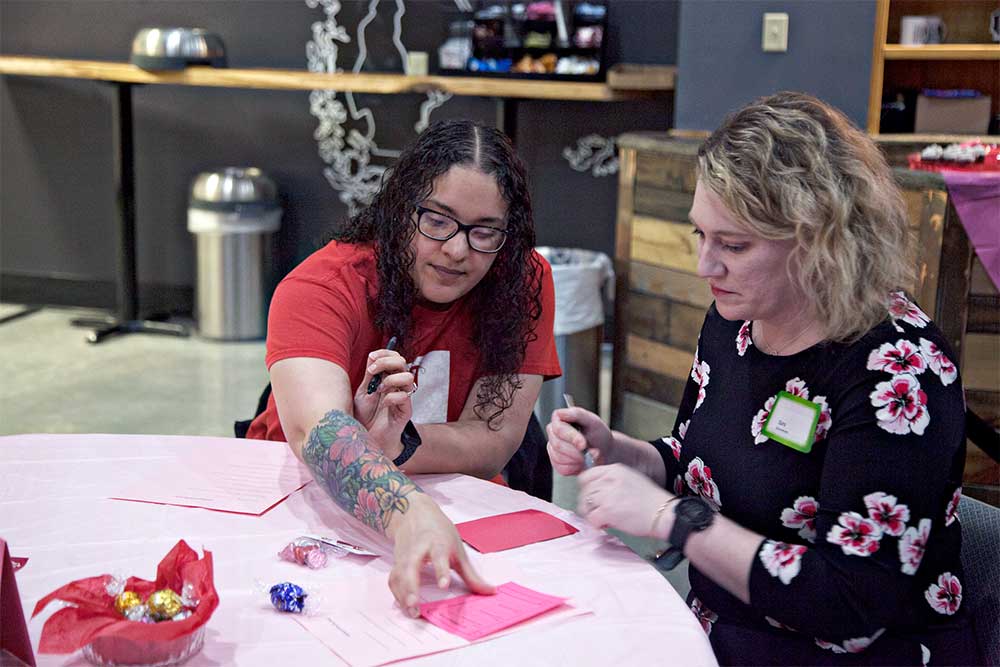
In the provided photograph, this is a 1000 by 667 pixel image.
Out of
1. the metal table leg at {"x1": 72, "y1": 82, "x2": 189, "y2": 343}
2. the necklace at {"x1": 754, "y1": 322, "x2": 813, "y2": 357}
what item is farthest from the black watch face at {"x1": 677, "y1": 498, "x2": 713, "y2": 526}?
the metal table leg at {"x1": 72, "y1": 82, "x2": 189, "y2": 343}

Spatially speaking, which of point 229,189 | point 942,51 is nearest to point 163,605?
point 942,51

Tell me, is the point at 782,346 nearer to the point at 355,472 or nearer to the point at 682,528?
the point at 682,528

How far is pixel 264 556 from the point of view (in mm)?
1349

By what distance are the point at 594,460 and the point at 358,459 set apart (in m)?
0.36

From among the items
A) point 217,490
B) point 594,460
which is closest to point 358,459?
point 217,490

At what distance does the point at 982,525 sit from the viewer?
4.57 ft

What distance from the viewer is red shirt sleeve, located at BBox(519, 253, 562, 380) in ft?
6.29

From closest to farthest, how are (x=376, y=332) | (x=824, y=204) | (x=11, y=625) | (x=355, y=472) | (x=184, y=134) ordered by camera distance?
(x=11, y=625), (x=824, y=204), (x=355, y=472), (x=376, y=332), (x=184, y=134)

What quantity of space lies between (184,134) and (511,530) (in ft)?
14.5

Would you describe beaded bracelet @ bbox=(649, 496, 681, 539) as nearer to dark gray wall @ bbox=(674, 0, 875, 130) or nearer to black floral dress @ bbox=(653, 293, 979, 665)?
black floral dress @ bbox=(653, 293, 979, 665)

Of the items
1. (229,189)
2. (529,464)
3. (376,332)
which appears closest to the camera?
(376,332)

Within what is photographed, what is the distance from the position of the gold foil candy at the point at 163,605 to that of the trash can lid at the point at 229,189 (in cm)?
403

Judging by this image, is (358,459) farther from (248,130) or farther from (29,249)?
(29,249)

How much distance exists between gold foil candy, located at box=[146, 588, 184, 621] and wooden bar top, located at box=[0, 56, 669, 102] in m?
3.54
